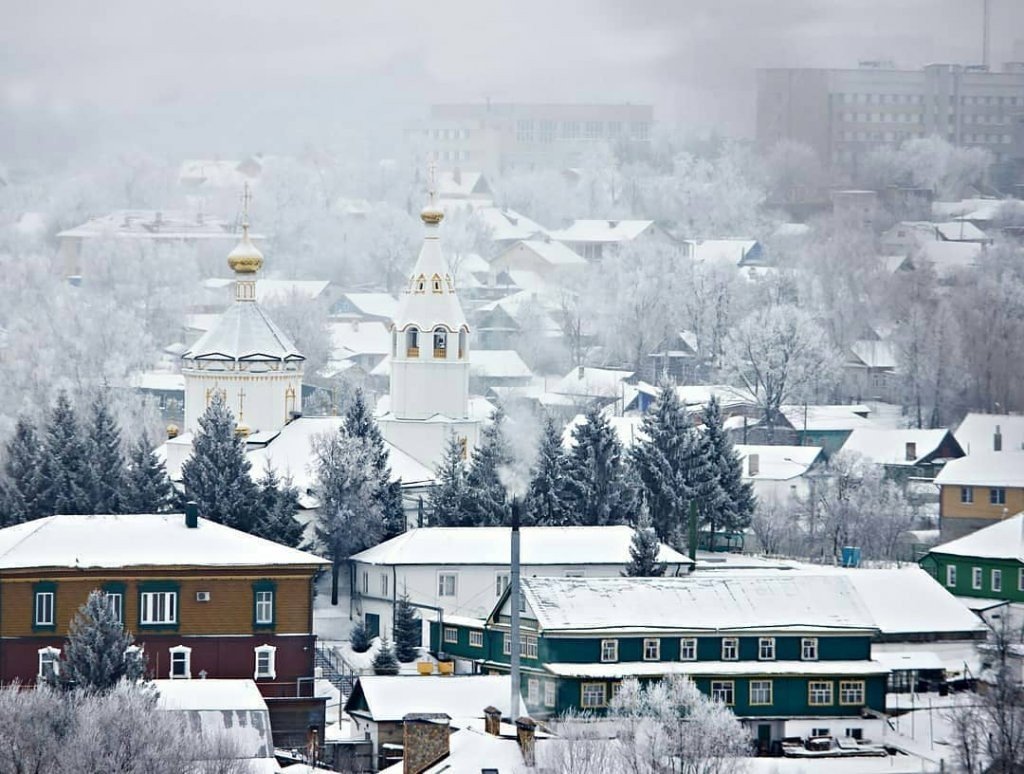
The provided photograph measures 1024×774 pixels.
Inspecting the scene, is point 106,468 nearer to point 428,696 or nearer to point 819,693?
point 428,696

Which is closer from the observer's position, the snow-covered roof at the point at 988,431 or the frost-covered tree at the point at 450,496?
the frost-covered tree at the point at 450,496

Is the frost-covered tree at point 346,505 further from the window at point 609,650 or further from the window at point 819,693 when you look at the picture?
the window at point 819,693

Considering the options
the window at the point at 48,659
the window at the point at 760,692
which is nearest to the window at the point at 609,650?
the window at the point at 760,692

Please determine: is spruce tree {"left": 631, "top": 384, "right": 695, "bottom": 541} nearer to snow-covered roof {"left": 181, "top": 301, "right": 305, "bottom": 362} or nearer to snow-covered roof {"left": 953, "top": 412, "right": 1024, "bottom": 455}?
snow-covered roof {"left": 181, "top": 301, "right": 305, "bottom": 362}

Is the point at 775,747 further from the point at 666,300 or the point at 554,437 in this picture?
the point at 666,300

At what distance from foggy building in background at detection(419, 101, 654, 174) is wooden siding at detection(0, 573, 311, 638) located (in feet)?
303

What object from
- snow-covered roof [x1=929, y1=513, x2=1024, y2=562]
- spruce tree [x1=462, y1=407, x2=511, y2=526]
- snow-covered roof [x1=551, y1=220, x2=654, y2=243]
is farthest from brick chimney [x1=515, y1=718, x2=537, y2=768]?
snow-covered roof [x1=551, y1=220, x2=654, y2=243]

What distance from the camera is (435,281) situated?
49.4 m

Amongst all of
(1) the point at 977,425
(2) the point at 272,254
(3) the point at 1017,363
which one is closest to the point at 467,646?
(1) the point at 977,425

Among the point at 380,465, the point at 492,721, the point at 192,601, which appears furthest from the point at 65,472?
the point at 492,721

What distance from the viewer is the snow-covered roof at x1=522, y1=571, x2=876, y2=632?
123 feet

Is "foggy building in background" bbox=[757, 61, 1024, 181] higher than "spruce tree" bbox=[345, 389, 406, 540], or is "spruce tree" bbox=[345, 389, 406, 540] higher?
"foggy building in background" bbox=[757, 61, 1024, 181]

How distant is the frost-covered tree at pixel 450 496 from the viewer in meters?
45.2

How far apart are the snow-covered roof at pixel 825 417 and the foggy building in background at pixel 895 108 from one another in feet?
97.8
